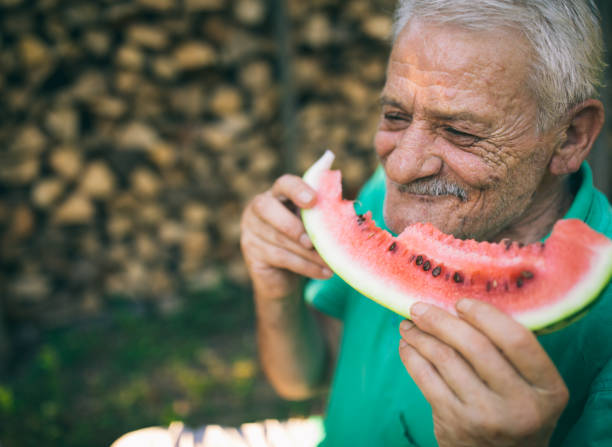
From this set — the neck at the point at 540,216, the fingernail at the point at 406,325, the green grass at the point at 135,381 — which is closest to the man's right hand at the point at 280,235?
the fingernail at the point at 406,325

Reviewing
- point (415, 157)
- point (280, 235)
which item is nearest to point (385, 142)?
point (415, 157)

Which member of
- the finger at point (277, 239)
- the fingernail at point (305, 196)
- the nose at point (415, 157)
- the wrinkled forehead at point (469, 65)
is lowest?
the finger at point (277, 239)

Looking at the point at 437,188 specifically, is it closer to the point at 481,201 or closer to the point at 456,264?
the point at 481,201

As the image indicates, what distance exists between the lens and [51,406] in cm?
303

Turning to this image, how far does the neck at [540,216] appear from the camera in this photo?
4.63 ft

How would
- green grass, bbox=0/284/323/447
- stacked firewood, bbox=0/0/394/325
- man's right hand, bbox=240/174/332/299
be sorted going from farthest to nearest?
stacked firewood, bbox=0/0/394/325, green grass, bbox=0/284/323/447, man's right hand, bbox=240/174/332/299

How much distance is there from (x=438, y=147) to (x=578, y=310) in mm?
557

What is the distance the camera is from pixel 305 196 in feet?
4.27

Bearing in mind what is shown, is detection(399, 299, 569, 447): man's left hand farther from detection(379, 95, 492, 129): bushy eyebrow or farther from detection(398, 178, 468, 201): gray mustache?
detection(379, 95, 492, 129): bushy eyebrow

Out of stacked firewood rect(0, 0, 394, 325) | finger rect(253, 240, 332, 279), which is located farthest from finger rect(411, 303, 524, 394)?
stacked firewood rect(0, 0, 394, 325)

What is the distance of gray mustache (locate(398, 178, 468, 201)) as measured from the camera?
1265 millimetres

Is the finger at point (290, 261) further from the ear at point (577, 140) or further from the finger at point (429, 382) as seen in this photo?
the ear at point (577, 140)

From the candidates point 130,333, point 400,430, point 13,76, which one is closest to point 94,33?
point 13,76

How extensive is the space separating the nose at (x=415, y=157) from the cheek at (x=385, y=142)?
96 millimetres
